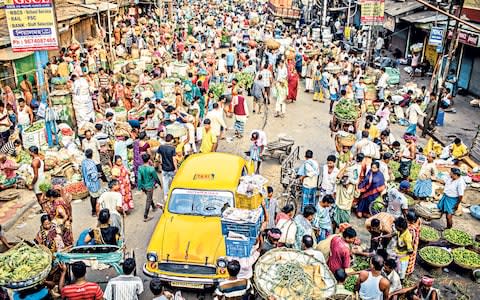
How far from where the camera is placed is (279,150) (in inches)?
536

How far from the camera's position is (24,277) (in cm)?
659

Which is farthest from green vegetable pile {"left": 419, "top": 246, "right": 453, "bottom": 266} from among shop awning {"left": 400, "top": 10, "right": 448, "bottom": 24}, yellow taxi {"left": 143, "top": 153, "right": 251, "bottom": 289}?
shop awning {"left": 400, "top": 10, "right": 448, "bottom": 24}

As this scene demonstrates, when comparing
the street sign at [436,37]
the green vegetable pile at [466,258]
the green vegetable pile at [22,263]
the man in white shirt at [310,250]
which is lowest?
the green vegetable pile at [466,258]

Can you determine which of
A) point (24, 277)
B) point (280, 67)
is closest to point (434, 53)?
point (280, 67)

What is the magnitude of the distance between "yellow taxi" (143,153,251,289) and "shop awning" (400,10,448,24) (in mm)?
16466

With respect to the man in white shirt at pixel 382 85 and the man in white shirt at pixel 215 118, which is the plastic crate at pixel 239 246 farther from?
the man in white shirt at pixel 382 85

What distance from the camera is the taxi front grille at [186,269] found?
7582 mm

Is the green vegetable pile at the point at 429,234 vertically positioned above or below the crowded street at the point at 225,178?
below

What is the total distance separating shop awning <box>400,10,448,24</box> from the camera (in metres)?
21.8

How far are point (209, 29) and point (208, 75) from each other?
42.0ft

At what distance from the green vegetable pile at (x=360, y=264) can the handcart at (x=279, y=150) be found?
5218mm

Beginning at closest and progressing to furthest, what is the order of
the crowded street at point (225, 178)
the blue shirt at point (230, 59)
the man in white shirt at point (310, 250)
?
the man in white shirt at point (310, 250) → the crowded street at point (225, 178) → the blue shirt at point (230, 59)

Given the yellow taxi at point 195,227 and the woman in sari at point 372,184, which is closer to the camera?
the yellow taxi at point 195,227

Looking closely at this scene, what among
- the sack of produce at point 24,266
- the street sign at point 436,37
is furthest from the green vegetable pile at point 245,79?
the sack of produce at point 24,266
